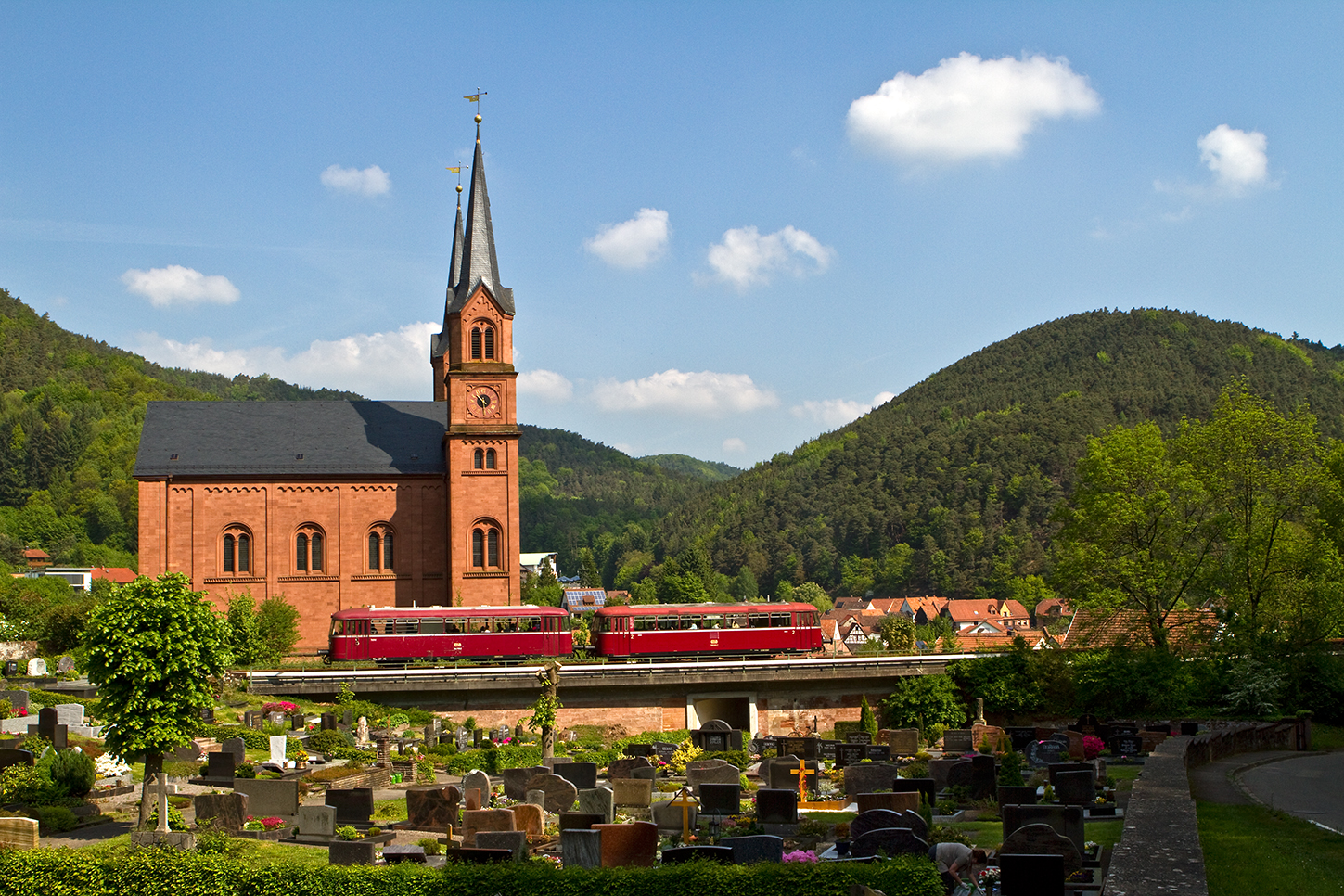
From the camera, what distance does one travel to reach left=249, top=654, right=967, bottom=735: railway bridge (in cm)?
3825

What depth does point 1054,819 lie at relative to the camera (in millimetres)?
16641

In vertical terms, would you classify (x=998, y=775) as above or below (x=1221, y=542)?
below

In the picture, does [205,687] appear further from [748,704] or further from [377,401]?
[377,401]

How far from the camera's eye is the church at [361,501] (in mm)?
54906

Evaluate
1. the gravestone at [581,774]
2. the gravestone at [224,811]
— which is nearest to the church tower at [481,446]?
the gravestone at [581,774]

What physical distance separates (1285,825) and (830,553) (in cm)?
15441

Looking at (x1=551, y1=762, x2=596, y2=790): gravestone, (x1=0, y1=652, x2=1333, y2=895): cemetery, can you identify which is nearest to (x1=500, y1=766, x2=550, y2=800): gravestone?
(x1=0, y1=652, x2=1333, y2=895): cemetery

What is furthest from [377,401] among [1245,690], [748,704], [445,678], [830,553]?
[830,553]

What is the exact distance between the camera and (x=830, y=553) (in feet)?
561

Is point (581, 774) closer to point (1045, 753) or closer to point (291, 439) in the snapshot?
point (1045, 753)

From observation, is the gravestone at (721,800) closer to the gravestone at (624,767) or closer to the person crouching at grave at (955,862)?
the gravestone at (624,767)

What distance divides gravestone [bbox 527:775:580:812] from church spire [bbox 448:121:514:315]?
118 ft

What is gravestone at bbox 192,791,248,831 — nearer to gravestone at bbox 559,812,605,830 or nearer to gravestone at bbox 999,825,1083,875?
gravestone at bbox 559,812,605,830

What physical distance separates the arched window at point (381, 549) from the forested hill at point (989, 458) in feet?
222
